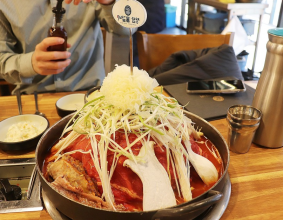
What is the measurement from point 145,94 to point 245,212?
53 centimetres

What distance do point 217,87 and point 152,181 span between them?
102 centimetres

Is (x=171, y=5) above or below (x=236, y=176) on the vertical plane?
above

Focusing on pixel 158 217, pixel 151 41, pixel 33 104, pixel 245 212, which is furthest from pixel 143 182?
pixel 151 41

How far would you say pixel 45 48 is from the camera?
1479 mm

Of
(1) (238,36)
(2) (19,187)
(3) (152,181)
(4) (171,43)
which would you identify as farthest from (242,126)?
(1) (238,36)

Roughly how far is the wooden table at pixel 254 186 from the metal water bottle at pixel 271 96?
62mm

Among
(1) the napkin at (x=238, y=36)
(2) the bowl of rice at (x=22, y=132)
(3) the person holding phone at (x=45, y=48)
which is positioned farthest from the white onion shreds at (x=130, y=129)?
(1) the napkin at (x=238, y=36)

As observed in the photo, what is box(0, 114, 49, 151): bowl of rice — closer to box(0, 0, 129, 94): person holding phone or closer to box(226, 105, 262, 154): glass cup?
box(0, 0, 129, 94): person holding phone

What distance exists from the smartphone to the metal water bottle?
0.39m

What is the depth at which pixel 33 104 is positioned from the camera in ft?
5.26

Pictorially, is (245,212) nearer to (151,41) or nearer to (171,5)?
(151,41)

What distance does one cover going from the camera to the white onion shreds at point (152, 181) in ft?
2.47

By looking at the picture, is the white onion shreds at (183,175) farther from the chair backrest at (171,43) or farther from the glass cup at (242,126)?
the chair backrest at (171,43)

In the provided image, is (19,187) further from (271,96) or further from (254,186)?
(271,96)
